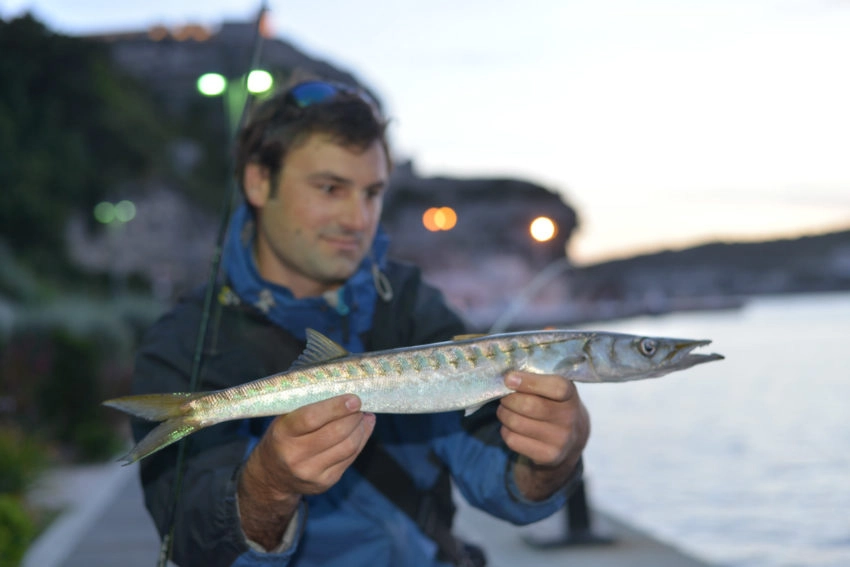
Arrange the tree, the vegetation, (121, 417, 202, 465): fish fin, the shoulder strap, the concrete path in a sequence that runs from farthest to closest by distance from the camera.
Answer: the tree, the vegetation, the concrete path, the shoulder strap, (121, 417, 202, 465): fish fin

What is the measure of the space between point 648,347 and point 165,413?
4.84ft

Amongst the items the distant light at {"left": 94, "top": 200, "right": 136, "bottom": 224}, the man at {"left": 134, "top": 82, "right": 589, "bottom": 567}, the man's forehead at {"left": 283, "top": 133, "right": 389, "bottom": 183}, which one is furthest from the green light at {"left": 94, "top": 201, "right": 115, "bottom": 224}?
the man's forehead at {"left": 283, "top": 133, "right": 389, "bottom": 183}

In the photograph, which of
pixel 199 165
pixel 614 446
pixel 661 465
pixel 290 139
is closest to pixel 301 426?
pixel 290 139

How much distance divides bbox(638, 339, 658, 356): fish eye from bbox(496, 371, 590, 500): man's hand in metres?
0.24

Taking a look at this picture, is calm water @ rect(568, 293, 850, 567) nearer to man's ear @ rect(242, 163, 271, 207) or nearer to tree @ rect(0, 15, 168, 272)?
man's ear @ rect(242, 163, 271, 207)

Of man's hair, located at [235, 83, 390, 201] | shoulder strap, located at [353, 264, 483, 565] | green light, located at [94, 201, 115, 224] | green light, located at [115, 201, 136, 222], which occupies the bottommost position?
shoulder strap, located at [353, 264, 483, 565]

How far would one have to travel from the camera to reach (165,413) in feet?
9.28

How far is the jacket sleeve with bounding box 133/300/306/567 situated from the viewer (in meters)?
3.19

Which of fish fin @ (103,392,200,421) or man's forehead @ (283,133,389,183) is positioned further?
man's forehead @ (283,133,389,183)

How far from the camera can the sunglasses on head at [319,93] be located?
4.14m

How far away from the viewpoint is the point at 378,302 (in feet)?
13.3

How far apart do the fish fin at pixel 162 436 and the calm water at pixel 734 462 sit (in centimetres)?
1236

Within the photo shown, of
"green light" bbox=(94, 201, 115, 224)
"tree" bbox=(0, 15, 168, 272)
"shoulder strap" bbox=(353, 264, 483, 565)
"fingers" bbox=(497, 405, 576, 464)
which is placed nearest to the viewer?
"fingers" bbox=(497, 405, 576, 464)

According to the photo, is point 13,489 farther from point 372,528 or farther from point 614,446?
point 614,446
